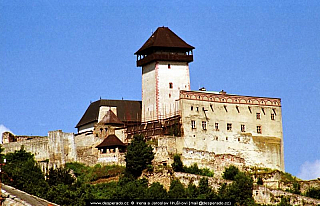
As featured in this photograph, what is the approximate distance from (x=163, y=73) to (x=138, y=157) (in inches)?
478

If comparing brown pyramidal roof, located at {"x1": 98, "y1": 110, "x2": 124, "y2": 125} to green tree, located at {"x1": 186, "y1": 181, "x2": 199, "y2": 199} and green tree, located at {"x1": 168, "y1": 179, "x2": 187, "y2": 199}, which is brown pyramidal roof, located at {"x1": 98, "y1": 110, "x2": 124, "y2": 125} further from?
green tree, located at {"x1": 186, "y1": 181, "x2": 199, "y2": 199}

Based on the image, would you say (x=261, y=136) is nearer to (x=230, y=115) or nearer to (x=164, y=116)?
(x=230, y=115)

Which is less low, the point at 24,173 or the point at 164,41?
the point at 164,41

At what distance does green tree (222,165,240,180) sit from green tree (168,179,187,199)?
5.28 meters

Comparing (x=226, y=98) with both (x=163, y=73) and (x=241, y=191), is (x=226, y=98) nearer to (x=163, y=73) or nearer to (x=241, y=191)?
(x=163, y=73)

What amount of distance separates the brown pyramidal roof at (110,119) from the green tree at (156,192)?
12616mm

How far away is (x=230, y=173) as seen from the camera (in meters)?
77.1

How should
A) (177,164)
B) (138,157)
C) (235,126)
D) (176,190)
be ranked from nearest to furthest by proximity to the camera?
(176,190), (138,157), (177,164), (235,126)

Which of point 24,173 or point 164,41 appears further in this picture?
point 164,41

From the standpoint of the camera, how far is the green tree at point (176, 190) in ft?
233

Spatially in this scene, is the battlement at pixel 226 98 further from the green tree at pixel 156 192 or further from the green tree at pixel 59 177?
the green tree at pixel 59 177

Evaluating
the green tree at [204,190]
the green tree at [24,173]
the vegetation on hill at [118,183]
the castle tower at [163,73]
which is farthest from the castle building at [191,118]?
the green tree at [24,173]

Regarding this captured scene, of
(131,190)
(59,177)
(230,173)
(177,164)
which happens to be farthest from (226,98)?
(59,177)

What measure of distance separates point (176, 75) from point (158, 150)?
35.5 feet
